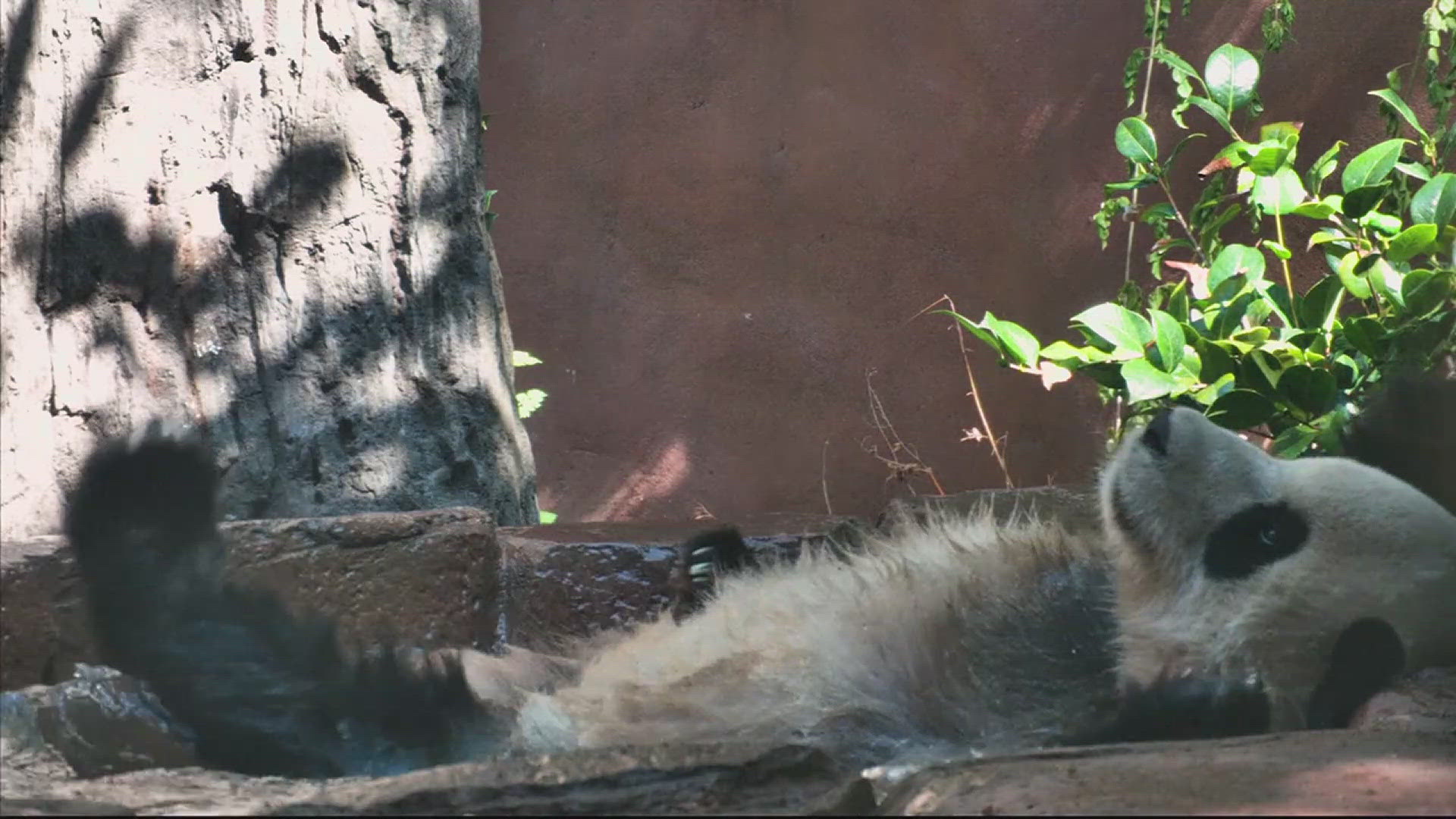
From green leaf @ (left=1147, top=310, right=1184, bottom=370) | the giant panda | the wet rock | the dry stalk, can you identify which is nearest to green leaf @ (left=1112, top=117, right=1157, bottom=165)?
green leaf @ (left=1147, top=310, right=1184, bottom=370)

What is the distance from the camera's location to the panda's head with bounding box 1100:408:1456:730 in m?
2.25

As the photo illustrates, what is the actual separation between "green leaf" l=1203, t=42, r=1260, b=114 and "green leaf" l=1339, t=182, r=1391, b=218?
474 millimetres

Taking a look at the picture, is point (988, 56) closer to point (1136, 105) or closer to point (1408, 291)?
point (1136, 105)

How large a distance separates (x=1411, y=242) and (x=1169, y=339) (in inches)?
27.8

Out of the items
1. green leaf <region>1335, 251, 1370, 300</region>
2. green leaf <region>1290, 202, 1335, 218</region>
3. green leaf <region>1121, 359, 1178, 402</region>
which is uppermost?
green leaf <region>1290, 202, 1335, 218</region>

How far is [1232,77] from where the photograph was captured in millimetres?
4219

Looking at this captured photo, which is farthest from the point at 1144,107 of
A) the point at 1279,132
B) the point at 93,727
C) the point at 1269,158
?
the point at 93,727

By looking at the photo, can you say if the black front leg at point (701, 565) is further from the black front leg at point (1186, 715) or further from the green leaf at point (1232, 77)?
the green leaf at point (1232, 77)

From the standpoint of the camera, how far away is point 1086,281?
5.94m

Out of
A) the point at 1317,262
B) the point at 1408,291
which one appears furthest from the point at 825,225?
the point at 1408,291

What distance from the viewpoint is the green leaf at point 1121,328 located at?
148 inches

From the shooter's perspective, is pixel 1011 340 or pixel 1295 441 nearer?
pixel 1295 441

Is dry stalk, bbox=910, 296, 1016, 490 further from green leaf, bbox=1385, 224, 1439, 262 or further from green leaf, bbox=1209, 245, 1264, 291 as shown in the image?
green leaf, bbox=1385, 224, 1439, 262

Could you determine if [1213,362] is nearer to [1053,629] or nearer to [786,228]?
[1053,629]
